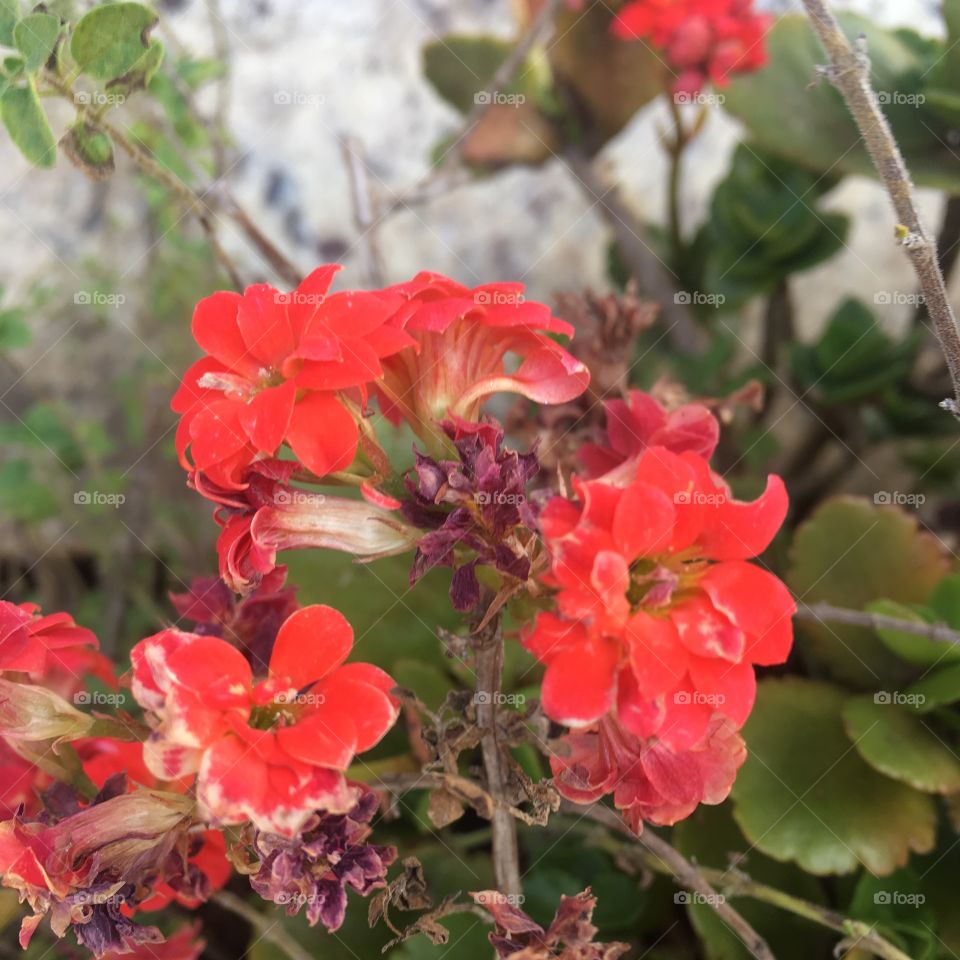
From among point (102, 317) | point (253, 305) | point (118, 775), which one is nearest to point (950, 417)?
point (253, 305)

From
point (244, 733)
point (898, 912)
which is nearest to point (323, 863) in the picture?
point (244, 733)

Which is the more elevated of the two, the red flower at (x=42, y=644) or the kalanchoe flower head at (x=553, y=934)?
the red flower at (x=42, y=644)
